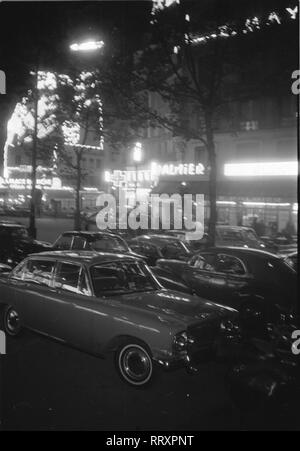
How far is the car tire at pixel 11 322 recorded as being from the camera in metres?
6.98

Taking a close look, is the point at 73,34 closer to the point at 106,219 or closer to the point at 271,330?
the point at 271,330

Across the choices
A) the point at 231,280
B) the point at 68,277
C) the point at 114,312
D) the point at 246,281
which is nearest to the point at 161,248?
the point at 231,280

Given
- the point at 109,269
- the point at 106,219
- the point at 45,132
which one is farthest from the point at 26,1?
the point at 106,219

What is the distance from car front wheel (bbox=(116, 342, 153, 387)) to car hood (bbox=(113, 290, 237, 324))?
1.67 ft

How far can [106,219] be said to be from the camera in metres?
34.5

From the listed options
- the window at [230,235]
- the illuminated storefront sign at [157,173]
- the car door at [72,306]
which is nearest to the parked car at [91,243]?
the car door at [72,306]

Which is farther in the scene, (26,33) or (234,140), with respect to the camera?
(234,140)

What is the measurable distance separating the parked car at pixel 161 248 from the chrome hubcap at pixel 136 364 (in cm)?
995

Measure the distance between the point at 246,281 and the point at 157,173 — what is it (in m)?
28.7

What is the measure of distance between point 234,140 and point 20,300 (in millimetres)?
29982

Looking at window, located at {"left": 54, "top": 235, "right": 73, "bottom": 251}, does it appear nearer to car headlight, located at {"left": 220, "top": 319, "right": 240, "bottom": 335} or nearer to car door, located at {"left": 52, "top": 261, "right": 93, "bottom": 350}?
car door, located at {"left": 52, "top": 261, "right": 93, "bottom": 350}

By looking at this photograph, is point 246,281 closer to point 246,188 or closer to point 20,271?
point 20,271

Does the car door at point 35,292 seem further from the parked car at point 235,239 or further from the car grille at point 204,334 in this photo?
the parked car at point 235,239

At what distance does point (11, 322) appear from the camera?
23.3 feet
